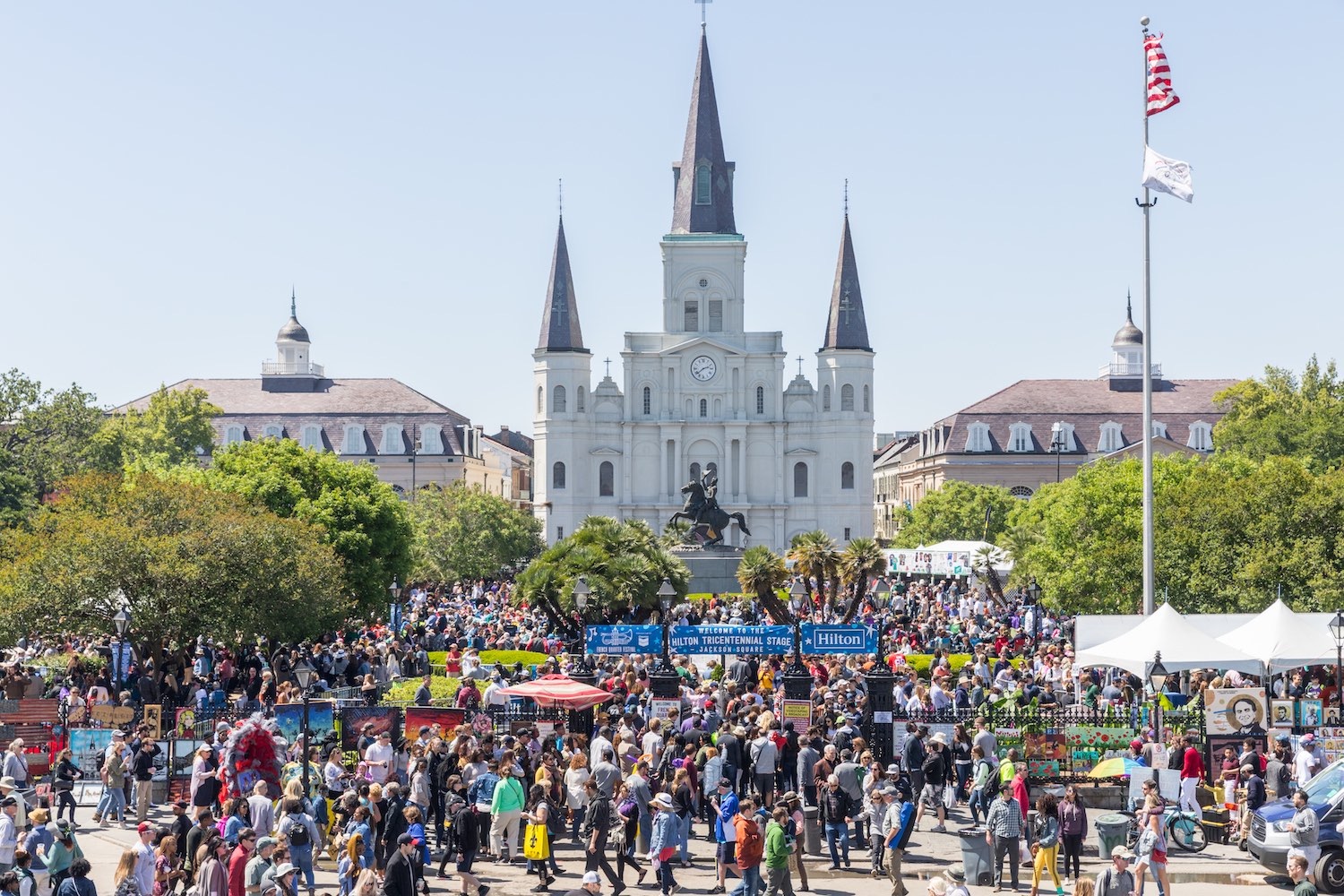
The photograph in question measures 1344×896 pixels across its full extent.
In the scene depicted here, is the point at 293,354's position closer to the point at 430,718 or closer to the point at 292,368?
the point at 292,368

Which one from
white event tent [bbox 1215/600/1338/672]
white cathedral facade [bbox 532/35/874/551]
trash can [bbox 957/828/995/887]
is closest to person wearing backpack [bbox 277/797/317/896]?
trash can [bbox 957/828/995/887]

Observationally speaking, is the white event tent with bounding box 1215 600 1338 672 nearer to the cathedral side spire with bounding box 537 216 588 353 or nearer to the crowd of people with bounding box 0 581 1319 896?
the crowd of people with bounding box 0 581 1319 896

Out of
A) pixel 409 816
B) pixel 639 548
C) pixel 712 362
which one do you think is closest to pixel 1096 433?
pixel 712 362

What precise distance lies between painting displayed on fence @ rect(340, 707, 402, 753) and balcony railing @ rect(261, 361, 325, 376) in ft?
360

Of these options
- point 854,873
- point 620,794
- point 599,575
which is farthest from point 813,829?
point 599,575

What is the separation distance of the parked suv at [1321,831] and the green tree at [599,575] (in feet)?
77.2

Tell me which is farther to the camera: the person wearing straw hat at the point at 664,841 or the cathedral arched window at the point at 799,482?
the cathedral arched window at the point at 799,482

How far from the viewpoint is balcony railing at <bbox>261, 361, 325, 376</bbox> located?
424 feet

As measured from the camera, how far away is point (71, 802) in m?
19.8

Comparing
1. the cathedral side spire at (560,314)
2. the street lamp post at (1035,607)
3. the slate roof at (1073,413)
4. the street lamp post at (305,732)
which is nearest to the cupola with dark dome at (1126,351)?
the slate roof at (1073,413)

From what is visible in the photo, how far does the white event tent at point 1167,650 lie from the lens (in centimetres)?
2453

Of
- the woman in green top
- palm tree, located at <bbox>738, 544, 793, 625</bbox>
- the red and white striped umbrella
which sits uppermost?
palm tree, located at <bbox>738, 544, 793, 625</bbox>

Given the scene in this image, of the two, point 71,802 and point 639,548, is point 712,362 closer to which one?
point 639,548

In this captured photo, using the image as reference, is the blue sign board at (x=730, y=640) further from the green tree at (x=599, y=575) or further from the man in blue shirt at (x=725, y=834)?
the green tree at (x=599, y=575)
